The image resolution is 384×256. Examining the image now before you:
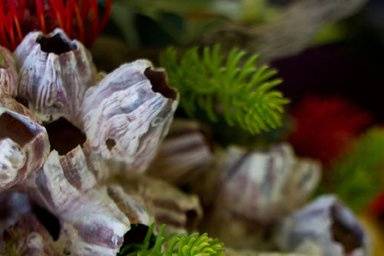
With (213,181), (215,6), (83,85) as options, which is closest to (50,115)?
(83,85)

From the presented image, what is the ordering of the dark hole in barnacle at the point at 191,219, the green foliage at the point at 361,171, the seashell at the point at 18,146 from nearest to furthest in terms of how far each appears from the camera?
1. the seashell at the point at 18,146
2. the dark hole in barnacle at the point at 191,219
3. the green foliage at the point at 361,171

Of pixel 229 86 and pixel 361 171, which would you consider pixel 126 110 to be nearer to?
pixel 229 86

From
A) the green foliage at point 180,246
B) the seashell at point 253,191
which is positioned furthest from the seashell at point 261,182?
the green foliage at point 180,246

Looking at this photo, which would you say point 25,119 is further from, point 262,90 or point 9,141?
point 262,90

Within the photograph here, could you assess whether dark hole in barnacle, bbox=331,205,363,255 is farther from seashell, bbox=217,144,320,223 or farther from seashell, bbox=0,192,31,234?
seashell, bbox=0,192,31,234

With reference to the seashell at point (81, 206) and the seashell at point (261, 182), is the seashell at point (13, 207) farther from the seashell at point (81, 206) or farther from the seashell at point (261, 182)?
the seashell at point (261, 182)

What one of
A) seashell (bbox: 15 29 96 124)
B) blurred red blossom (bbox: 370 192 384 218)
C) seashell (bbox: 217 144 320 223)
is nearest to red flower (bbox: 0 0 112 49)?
seashell (bbox: 15 29 96 124)

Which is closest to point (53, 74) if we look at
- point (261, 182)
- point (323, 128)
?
point (261, 182)
